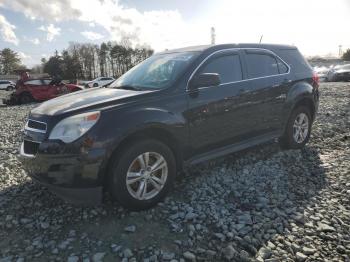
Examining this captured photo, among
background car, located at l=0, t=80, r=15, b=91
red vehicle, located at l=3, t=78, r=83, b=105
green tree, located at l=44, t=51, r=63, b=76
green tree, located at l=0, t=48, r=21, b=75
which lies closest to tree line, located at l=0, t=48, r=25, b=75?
green tree, located at l=0, t=48, r=21, b=75

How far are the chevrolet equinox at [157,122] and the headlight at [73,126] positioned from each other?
0.01m

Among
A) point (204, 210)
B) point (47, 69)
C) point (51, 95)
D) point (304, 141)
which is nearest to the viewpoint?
point (204, 210)

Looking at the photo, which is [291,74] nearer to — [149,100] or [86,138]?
[149,100]

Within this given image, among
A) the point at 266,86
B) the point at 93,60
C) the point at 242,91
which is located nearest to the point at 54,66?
the point at 93,60

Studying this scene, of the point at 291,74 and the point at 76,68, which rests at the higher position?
the point at 76,68

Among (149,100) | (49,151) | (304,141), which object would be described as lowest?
(304,141)

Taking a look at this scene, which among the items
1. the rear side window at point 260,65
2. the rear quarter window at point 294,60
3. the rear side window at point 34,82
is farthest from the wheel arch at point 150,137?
the rear side window at point 34,82

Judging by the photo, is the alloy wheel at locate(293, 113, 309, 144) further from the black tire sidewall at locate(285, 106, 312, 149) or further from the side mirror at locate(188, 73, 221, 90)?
the side mirror at locate(188, 73, 221, 90)

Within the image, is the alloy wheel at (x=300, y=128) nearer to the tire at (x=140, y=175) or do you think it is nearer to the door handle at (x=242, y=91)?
the door handle at (x=242, y=91)

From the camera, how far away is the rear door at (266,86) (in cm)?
518

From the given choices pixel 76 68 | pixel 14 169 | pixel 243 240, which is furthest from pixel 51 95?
pixel 76 68

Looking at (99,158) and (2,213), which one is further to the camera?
(2,213)

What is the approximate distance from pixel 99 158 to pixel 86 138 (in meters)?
0.24

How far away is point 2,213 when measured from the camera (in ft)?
13.2
